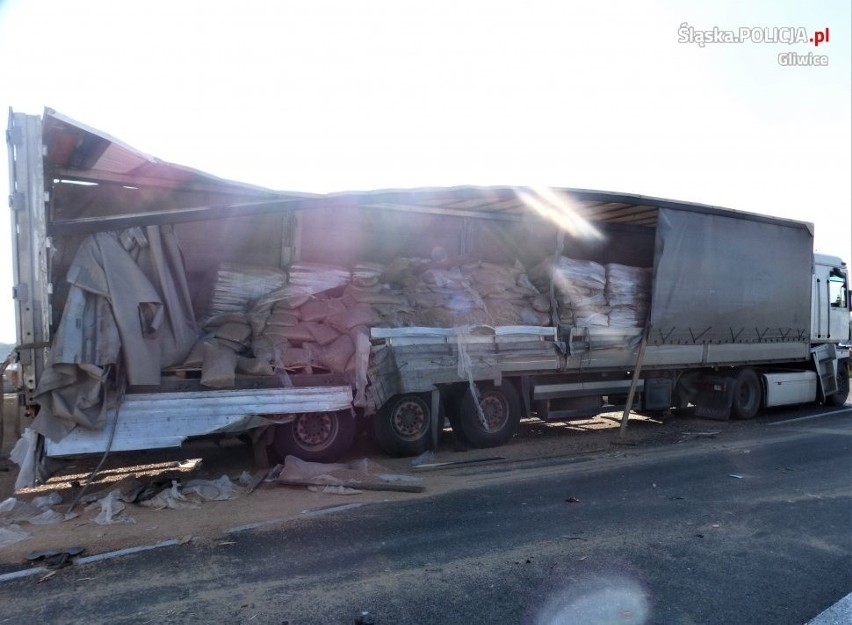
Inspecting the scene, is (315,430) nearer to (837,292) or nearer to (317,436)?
(317,436)

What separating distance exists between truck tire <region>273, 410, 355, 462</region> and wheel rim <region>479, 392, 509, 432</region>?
208 centimetres

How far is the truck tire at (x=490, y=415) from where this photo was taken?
8.45 m

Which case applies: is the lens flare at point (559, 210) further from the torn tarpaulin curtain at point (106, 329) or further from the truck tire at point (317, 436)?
the torn tarpaulin curtain at point (106, 329)

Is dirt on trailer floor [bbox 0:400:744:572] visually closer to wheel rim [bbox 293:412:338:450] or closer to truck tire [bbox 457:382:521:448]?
truck tire [bbox 457:382:521:448]

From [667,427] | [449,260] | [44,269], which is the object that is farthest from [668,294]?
[44,269]

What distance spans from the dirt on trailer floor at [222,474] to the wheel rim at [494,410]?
1.20 ft

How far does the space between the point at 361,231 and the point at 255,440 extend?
360cm

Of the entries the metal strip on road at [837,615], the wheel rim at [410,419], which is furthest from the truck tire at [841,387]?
the metal strip on road at [837,615]

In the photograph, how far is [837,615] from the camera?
150 inches

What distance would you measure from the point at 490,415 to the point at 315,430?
105 inches

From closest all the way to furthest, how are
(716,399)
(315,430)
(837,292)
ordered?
(315,430) → (716,399) → (837,292)

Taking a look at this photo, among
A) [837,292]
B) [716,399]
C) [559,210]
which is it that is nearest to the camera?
[559,210]

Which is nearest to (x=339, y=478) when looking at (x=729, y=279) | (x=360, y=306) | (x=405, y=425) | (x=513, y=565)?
(x=405, y=425)

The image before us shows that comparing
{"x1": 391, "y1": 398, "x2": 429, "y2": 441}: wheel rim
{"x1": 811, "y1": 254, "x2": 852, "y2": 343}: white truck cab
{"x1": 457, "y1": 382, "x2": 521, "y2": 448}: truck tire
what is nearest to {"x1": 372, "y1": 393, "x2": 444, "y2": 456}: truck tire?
{"x1": 391, "y1": 398, "x2": 429, "y2": 441}: wheel rim
